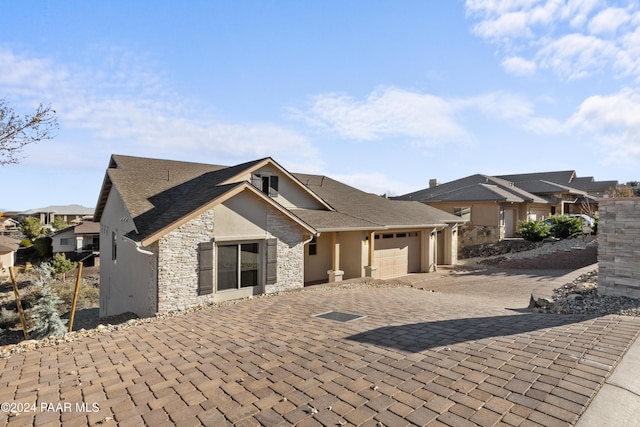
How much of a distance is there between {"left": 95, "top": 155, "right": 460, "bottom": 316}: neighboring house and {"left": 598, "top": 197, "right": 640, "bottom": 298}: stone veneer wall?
8563 mm

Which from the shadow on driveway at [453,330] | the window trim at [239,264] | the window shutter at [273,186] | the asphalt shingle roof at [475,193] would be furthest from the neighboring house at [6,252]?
the shadow on driveway at [453,330]

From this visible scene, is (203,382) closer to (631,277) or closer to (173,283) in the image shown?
(173,283)

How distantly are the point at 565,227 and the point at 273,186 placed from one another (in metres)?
18.8

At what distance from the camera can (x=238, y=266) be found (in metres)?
11.6

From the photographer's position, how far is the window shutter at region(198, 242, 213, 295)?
34.8 ft

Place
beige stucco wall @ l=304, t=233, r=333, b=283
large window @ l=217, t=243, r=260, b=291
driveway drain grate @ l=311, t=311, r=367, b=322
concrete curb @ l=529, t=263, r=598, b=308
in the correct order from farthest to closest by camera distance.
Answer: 1. beige stucco wall @ l=304, t=233, r=333, b=283
2. large window @ l=217, t=243, r=260, b=291
3. concrete curb @ l=529, t=263, r=598, b=308
4. driveway drain grate @ l=311, t=311, r=367, b=322

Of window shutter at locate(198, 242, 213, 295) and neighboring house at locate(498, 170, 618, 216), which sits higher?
neighboring house at locate(498, 170, 618, 216)

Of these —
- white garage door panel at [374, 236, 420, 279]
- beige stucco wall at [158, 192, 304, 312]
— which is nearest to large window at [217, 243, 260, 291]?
beige stucco wall at [158, 192, 304, 312]

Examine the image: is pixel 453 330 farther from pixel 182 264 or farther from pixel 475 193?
pixel 475 193

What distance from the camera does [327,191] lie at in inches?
816

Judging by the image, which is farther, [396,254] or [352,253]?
[396,254]

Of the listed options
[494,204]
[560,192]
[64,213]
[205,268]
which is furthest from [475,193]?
[64,213]

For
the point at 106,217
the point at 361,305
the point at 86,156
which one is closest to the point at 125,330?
the point at 361,305

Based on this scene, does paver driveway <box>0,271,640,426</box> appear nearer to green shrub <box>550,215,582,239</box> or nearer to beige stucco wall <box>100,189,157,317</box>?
beige stucco wall <box>100,189,157,317</box>
